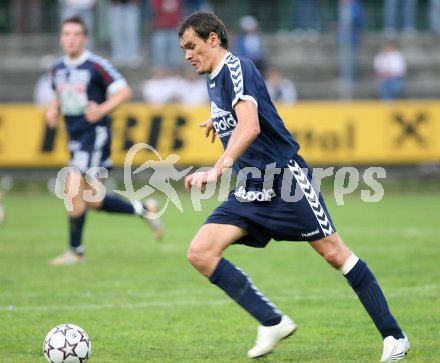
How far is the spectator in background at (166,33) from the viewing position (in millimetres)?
21547

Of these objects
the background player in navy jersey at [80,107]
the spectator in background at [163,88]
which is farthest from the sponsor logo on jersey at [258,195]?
the spectator in background at [163,88]

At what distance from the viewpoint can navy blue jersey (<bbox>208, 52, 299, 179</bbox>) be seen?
19.2ft

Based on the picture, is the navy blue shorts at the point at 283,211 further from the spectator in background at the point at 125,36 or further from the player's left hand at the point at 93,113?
the spectator in background at the point at 125,36

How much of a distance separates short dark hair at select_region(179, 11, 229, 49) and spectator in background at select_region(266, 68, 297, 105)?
14.2m

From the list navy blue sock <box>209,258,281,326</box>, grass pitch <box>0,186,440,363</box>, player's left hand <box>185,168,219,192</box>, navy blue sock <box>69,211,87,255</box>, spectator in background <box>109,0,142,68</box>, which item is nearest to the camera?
Answer: player's left hand <box>185,168,219,192</box>

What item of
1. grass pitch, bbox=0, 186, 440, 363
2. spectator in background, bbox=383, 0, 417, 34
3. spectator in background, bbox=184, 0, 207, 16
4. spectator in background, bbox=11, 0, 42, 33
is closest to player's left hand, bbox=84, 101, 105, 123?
grass pitch, bbox=0, 186, 440, 363

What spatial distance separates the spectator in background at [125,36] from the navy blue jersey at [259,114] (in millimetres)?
16554

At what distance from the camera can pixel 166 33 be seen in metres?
21.9

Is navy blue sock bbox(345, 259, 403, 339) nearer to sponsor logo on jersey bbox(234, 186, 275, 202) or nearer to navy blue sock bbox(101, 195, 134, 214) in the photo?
sponsor logo on jersey bbox(234, 186, 275, 202)

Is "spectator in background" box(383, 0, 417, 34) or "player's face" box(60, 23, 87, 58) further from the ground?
"player's face" box(60, 23, 87, 58)

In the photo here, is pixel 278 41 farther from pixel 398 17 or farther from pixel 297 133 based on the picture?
pixel 297 133

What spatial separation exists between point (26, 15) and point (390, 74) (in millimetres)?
8851

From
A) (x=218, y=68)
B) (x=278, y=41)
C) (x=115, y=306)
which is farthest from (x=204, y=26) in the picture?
(x=278, y=41)

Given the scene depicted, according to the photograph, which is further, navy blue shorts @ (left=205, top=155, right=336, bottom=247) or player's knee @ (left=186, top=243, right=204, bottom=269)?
navy blue shorts @ (left=205, top=155, right=336, bottom=247)
